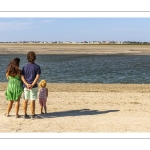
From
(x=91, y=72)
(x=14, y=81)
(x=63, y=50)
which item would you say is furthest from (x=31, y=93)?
(x=63, y=50)

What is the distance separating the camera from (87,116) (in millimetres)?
8289

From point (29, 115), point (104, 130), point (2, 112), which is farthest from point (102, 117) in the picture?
point (2, 112)

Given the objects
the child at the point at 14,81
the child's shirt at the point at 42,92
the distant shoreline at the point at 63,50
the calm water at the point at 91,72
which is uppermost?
the distant shoreline at the point at 63,50

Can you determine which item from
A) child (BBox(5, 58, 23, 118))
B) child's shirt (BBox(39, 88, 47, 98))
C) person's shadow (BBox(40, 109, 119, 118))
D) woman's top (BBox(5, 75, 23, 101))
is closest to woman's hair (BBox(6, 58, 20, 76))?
child (BBox(5, 58, 23, 118))

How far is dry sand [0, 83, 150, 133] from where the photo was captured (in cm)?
719

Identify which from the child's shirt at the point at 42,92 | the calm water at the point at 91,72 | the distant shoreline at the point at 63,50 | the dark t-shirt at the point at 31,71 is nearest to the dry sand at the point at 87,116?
the child's shirt at the point at 42,92

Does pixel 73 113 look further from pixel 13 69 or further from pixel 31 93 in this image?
pixel 13 69

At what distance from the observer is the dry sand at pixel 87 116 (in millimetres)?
7191

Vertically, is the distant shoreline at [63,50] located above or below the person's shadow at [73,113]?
above

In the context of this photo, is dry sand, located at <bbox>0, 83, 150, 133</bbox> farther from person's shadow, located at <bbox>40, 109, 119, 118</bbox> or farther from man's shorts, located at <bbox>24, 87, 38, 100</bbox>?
man's shorts, located at <bbox>24, 87, 38, 100</bbox>

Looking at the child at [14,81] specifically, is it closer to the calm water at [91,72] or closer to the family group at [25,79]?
the family group at [25,79]

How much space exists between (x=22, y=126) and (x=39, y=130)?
17.8 inches
